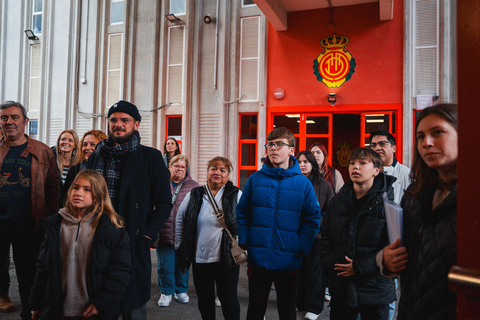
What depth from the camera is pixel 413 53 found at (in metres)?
7.87

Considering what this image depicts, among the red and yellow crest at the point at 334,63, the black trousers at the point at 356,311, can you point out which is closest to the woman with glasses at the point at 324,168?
the black trousers at the point at 356,311

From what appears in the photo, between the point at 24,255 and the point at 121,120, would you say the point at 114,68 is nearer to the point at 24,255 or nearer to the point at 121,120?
the point at 24,255

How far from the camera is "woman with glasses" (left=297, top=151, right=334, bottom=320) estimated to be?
3.85m

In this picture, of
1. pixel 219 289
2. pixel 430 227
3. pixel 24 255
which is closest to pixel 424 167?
pixel 430 227

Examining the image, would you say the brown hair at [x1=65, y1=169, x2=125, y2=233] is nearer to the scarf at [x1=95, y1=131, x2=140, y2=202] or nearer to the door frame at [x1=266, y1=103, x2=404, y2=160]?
the scarf at [x1=95, y1=131, x2=140, y2=202]

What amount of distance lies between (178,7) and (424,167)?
9794mm

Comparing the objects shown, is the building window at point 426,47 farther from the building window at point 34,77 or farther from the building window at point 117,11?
the building window at point 34,77

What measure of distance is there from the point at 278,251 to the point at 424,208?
1535 millimetres

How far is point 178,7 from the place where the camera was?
388 inches

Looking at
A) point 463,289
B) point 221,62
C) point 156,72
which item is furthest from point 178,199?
point 156,72

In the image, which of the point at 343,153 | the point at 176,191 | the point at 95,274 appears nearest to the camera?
the point at 95,274

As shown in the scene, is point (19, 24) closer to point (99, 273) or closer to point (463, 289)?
point (99, 273)

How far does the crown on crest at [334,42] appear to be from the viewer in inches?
328

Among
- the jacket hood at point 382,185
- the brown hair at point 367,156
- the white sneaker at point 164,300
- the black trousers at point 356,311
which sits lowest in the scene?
the white sneaker at point 164,300
